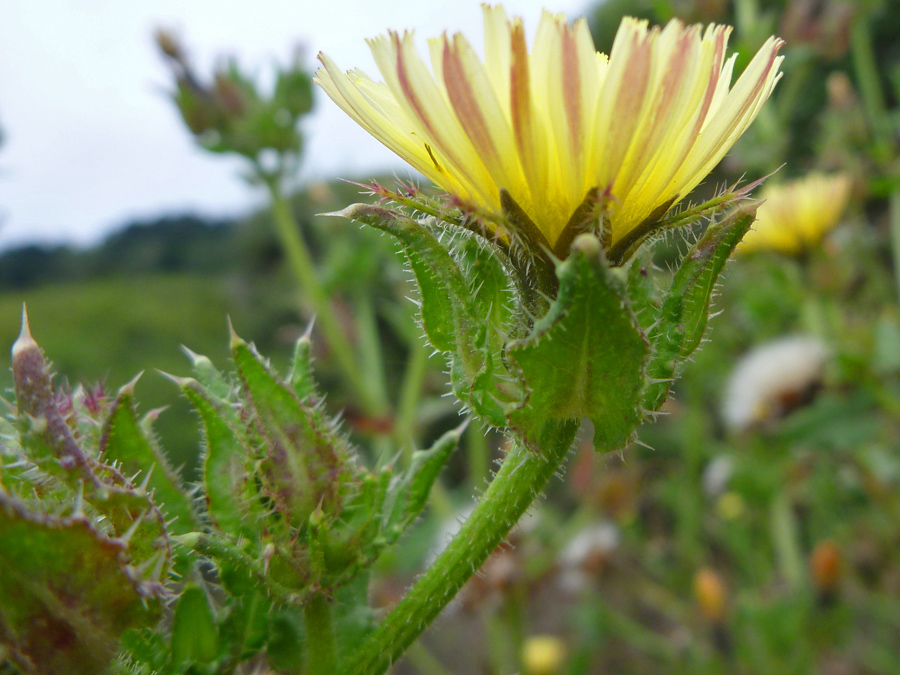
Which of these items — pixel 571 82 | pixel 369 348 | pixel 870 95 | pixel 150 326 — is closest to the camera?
pixel 571 82

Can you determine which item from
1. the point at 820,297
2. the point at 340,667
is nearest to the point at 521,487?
the point at 340,667

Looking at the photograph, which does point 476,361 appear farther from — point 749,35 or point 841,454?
point 841,454

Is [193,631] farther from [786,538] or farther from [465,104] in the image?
[786,538]

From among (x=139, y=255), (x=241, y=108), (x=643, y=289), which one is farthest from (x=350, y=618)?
(x=139, y=255)

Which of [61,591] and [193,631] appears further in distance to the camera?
[193,631]

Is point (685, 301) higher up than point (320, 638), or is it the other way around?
point (685, 301)

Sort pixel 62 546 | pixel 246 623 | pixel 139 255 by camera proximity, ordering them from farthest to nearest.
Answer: pixel 139 255 < pixel 246 623 < pixel 62 546
